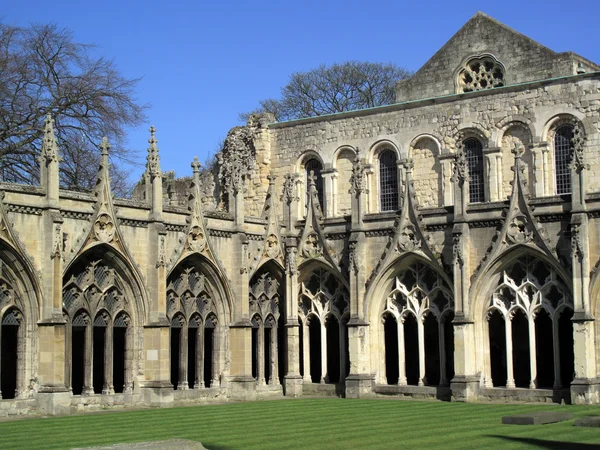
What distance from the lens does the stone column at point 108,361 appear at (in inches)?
1273

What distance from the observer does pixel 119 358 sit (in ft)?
109

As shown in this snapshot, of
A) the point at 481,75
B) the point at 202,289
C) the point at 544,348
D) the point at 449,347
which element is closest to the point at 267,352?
the point at 202,289

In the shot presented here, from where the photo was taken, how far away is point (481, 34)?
1670 inches

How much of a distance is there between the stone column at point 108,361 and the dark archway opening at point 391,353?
406 inches

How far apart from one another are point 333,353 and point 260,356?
121 inches

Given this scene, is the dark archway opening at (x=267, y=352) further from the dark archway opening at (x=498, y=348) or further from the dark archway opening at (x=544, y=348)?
the dark archway opening at (x=544, y=348)

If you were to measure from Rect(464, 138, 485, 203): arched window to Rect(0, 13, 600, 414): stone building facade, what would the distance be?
0.23 ft

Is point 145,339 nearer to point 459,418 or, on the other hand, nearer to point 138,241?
point 138,241

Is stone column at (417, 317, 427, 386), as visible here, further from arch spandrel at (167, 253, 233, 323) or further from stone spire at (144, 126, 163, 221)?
stone spire at (144, 126, 163, 221)

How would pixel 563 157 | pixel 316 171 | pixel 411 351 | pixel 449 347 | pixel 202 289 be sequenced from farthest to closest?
pixel 316 171 < pixel 411 351 < pixel 449 347 < pixel 563 157 < pixel 202 289

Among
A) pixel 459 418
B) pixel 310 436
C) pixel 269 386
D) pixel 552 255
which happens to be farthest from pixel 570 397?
pixel 310 436

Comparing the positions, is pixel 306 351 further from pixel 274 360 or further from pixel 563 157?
pixel 563 157

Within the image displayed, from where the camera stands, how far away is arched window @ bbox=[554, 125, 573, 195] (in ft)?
125

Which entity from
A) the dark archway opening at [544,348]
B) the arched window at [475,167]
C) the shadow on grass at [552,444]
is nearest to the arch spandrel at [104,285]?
the arched window at [475,167]
